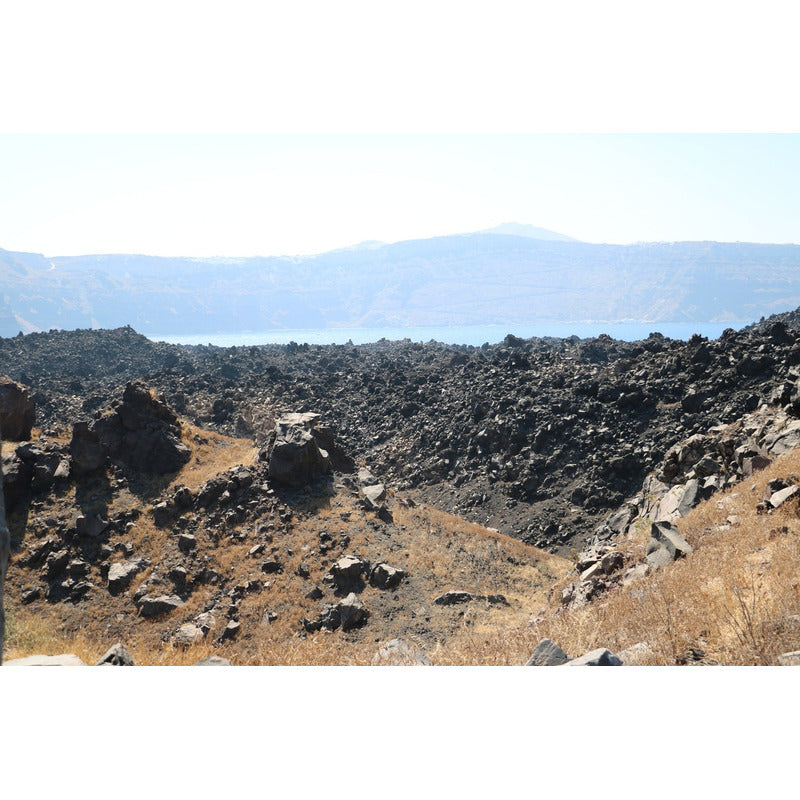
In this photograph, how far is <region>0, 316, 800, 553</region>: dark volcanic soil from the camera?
25.0m

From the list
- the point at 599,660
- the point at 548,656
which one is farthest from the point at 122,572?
the point at 599,660

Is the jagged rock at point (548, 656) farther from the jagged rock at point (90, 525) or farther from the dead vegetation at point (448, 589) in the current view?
the jagged rock at point (90, 525)

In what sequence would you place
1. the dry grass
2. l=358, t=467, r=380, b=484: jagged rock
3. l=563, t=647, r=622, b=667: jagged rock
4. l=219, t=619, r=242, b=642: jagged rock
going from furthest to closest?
l=358, t=467, r=380, b=484: jagged rock < l=219, t=619, r=242, b=642: jagged rock < the dry grass < l=563, t=647, r=622, b=667: jagged rock

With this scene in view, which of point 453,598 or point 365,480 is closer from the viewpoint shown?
point 453,598

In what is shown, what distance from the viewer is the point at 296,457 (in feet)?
60.5

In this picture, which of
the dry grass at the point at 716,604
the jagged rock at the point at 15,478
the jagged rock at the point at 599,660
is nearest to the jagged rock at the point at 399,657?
the dry grass at the point at 716,604

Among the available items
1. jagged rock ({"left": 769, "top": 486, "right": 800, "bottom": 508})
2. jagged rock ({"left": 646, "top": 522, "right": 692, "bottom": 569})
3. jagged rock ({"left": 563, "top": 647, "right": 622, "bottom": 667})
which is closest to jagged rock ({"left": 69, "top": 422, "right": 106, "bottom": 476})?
jagged rock ({"left": 646, "top": 522, "right": 692, "bottom": 569})

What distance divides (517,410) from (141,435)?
19.2 meters

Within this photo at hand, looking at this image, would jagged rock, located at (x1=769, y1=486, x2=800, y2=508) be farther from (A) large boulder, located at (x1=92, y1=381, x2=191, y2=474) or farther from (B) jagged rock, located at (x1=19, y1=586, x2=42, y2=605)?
(A) large boulder, located at (x1=92, y1=381, x2=191, y2=474)

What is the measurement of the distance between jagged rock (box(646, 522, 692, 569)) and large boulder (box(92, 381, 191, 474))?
14880 millimetres

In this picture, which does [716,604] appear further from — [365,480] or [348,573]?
[365,480]

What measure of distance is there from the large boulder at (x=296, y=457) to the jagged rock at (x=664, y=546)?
442 inches

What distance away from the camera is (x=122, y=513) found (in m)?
17.1

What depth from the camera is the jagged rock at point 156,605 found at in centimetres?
1381
